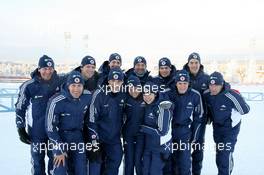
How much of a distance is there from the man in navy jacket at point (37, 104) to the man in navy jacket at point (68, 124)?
37 centimetres

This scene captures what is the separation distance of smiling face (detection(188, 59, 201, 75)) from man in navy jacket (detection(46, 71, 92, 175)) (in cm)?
174

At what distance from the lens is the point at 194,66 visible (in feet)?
16.1

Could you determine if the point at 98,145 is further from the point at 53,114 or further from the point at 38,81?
the point at 38,81

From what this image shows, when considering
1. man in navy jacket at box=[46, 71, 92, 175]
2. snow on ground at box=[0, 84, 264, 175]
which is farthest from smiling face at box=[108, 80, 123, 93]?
snow on ground at box=[0, 84, 264, 175]

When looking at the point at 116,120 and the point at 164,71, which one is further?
the point at 164,71

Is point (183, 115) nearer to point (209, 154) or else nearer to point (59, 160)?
point (59, 160)

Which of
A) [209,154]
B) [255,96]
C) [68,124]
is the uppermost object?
[68,124]

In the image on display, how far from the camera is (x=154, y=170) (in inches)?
162

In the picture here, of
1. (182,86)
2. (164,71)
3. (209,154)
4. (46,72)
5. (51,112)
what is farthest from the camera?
(209,154)

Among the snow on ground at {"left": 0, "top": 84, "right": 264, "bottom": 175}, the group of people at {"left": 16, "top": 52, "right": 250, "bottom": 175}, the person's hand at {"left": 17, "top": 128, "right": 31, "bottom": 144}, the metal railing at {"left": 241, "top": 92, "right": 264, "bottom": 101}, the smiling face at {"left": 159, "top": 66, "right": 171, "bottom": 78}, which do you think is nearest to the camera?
the group of people at {"left": 16, "top": 52, "right": 250, "bottom": 175}

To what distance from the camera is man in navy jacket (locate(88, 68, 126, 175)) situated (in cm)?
411

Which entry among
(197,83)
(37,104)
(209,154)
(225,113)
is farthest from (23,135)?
(209,154)

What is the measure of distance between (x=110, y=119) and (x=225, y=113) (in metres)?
1.66

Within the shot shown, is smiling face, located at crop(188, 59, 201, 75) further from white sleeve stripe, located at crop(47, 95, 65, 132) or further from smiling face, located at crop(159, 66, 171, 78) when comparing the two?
white sleeve stripe, located at crop(47, 95, 65, 132)
